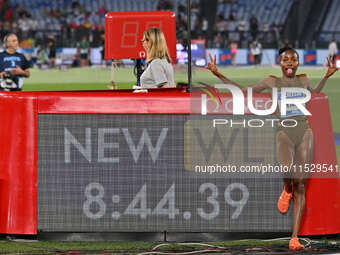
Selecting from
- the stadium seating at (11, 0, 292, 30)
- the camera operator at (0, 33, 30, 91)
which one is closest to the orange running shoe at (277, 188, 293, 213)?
the camera operator at (0, 33, 30, 91)

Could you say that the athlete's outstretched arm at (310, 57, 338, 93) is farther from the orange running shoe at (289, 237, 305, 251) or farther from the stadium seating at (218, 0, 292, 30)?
the stadium seating at (218, 0, 292, 30)

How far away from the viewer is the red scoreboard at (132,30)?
8916mm

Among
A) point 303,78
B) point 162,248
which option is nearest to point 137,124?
point 162,248

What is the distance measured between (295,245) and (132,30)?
392cm

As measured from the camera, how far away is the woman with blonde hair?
23.4 ft

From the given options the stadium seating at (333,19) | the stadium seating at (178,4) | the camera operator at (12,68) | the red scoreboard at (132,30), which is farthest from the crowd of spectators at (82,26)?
the red scoreboard at (132,30)

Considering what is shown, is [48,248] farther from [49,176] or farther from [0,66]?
[0,66]

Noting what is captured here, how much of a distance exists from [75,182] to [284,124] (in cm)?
166

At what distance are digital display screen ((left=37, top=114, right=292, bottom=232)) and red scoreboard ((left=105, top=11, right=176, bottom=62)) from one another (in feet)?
9.74

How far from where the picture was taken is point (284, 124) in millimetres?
5992

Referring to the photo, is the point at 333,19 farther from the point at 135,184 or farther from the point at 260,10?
the point at 135,184

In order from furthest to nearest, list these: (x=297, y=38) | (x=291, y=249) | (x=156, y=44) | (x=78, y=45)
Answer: (x=297, y=38) → (x=78, y=45) → (x=156, y=44) → (x=291, y=249)

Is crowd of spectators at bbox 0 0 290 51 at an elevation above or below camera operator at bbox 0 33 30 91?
above

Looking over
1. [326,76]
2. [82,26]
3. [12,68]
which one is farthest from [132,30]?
[82,26]
